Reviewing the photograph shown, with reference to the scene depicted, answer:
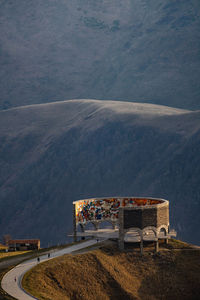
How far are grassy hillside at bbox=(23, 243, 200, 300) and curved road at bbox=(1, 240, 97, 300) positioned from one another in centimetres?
92

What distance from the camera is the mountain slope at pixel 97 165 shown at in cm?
13238

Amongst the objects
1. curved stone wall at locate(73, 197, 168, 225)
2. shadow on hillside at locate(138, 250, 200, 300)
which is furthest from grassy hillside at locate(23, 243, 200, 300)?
curved stone wall at locate(73, 197, 168, 225)

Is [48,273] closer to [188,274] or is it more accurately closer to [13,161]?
[188,274]

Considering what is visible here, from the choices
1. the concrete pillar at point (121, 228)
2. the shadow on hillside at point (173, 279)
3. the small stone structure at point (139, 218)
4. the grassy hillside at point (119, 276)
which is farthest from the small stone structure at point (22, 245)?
the shadow on hillside at point (173, 279)

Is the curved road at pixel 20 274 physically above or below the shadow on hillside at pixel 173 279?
above

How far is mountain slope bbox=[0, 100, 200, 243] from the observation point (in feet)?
434

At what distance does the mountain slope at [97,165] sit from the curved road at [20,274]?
2532 inches

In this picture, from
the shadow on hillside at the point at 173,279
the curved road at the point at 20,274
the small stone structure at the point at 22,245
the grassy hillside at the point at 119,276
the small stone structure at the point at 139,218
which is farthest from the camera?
the small stone structure at the point at 22,245

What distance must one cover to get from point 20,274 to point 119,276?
34.1ft

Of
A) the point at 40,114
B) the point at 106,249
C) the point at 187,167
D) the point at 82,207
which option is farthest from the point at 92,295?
the point at 40,114

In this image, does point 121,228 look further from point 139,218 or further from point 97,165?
point 97,165

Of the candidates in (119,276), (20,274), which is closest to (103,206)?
(119,276)

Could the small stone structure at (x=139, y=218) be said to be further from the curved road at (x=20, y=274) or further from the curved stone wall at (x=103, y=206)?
the curved road at (x=20, y=274)

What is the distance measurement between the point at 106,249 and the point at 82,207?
10.6 meters
